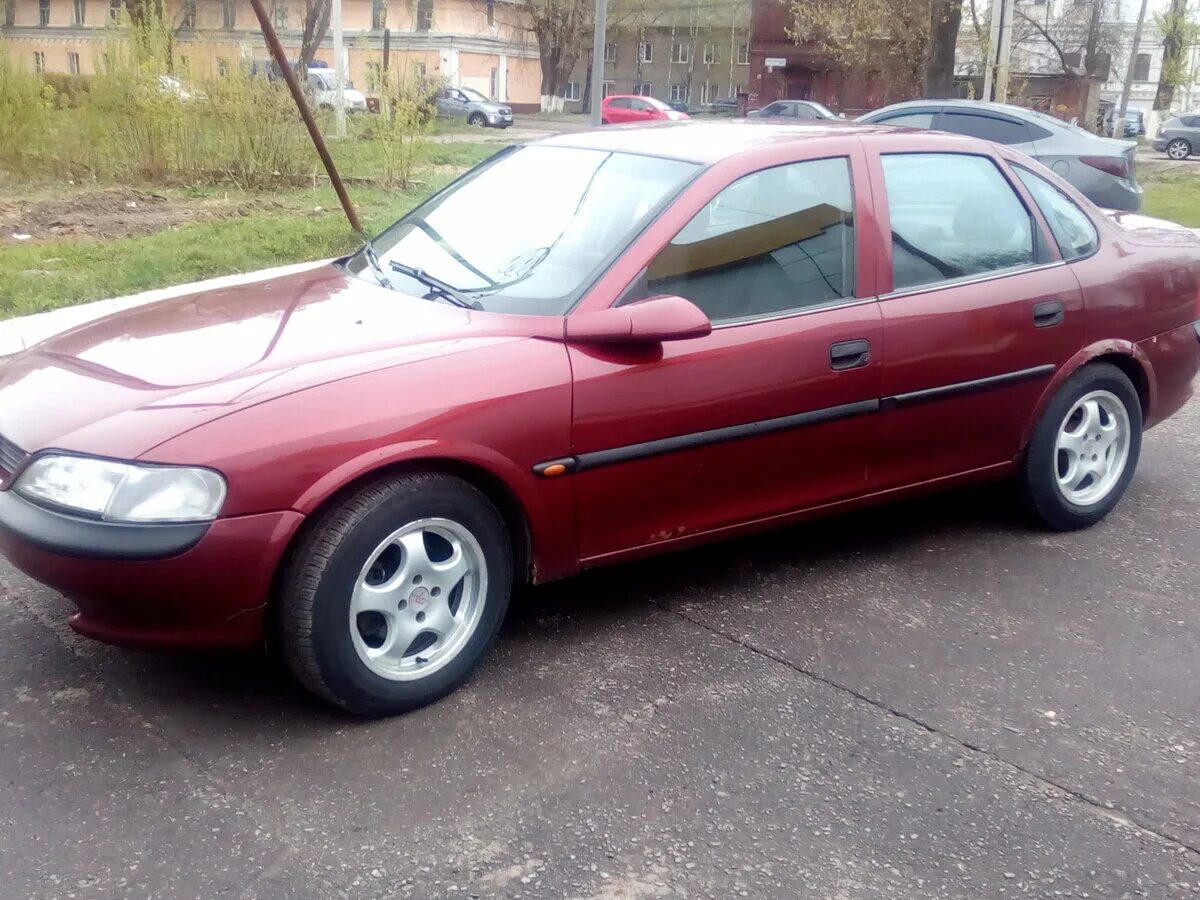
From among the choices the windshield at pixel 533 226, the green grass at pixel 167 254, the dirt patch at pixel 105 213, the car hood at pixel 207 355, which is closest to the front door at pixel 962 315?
the windshield at pixel 533 226

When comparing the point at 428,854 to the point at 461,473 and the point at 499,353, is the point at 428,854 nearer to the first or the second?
the point at 461,473

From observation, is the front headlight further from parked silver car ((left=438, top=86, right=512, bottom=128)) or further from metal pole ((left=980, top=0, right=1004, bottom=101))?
parked silver car ((left=438, top=86, right=512, bottom=128))

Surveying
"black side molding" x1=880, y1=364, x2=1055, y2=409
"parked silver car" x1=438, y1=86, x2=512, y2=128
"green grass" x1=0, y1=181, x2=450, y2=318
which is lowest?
"green grass" x1=0, y1=181, x2=450, y2=318

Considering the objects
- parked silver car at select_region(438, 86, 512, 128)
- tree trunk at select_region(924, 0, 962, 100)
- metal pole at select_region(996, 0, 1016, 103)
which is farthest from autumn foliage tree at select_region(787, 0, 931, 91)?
parked silver car at select_region(438, 86, 512, 128)

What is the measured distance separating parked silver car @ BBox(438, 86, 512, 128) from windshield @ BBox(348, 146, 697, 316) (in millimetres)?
40164

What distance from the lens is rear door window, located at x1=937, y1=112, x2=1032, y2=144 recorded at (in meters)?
12.0

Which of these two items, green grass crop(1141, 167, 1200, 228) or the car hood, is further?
green grass crop(1141, 167, 1200, 228)

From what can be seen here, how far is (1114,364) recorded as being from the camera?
15.3ft

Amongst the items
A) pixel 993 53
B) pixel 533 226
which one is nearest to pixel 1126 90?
pixel 993 53

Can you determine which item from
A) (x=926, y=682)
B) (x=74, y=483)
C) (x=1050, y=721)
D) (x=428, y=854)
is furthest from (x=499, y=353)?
(x=1050, y=721)

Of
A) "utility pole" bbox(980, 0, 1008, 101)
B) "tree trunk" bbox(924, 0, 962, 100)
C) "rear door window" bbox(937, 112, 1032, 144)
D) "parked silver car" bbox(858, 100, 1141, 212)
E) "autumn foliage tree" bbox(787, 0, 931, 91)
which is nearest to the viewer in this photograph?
"parked silver car" bbox(858, 100, 1141, 212)

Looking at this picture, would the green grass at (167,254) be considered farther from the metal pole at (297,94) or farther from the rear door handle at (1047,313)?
the rear door handle at (1047,313)

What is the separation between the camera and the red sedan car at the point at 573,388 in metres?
2.88

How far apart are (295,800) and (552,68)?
55.7m
